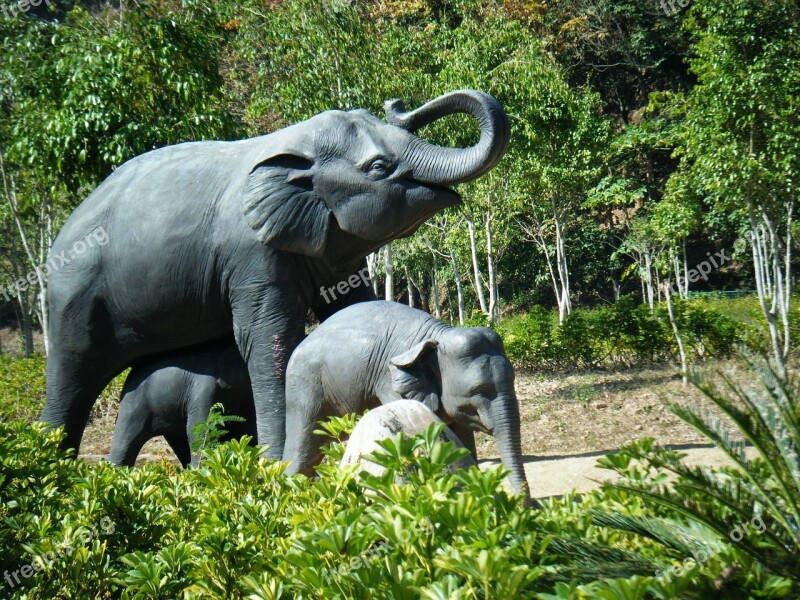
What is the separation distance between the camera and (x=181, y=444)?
20.8 feet

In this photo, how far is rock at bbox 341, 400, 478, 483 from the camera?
365cm

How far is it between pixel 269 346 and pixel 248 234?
0.71 metres

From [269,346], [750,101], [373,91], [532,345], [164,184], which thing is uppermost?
[373,91]

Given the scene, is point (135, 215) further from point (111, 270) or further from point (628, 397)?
point (628, 397)

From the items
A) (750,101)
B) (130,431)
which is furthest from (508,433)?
(750,101)

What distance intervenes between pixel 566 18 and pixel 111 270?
25385 millimetres

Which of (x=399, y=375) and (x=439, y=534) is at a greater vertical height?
(x=399, y=375)

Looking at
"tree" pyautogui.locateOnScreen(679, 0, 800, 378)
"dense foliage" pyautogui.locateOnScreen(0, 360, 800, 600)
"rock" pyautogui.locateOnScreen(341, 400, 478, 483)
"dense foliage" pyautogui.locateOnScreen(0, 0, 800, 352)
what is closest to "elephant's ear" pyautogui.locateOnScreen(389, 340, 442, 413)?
"rock" pyautogui.locateOnScreen(341, 400, 478, 483)

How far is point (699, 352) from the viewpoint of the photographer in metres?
14.9

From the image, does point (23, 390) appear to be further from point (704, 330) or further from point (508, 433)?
point (508, 433)

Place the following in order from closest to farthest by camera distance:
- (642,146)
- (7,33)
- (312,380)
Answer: (312,380) < (7,33) < (642,146)

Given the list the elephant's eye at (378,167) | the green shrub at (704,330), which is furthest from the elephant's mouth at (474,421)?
the green shrub at (704,330)

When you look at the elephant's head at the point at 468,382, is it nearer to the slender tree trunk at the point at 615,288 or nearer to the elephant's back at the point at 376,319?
the elephant's back at the point at 376,319

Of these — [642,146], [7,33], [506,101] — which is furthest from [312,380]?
[642,146]
